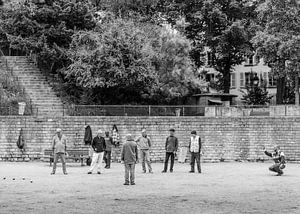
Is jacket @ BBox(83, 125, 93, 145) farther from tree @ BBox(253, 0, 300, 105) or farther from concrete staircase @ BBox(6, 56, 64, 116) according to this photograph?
tree @ BBox(253, 0, 300, 105)

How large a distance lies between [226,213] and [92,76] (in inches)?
1096

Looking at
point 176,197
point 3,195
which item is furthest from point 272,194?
point 3,195

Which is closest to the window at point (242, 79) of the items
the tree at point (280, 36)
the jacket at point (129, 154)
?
the tree at point (280, 36)

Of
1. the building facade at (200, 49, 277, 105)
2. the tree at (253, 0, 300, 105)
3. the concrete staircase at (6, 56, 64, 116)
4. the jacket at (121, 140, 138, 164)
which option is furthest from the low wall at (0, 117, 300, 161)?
the building facade at (200, 49, 277, 105)

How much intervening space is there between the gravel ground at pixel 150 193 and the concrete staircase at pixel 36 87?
13714 millimetres

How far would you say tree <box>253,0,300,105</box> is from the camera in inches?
1775

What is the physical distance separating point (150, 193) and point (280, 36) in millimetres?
27594

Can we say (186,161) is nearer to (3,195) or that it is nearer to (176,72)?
(176,72)

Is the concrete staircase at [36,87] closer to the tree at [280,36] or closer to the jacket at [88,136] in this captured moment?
Answer: the jacket at [88,136]

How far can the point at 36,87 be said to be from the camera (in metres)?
46.2

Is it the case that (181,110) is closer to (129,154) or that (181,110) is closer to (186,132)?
(186,132)

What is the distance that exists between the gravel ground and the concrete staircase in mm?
13714

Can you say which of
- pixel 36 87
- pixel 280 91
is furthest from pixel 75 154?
pixel 280 91

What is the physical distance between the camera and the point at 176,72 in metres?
44.9
